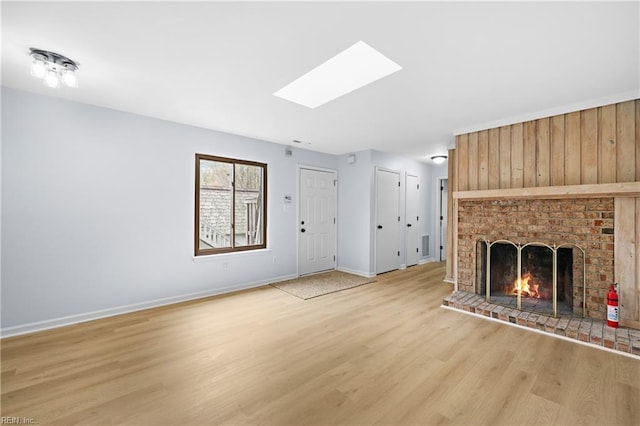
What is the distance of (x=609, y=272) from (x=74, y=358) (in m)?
5.46

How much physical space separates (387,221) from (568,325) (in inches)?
131

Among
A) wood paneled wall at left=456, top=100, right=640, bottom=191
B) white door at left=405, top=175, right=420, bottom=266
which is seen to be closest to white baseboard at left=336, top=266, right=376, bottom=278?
white door at left=405, top=175, right=420, bottom=266

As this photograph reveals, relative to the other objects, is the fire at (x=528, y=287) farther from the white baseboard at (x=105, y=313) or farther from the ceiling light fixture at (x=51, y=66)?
the ceiling light fixture at (x=51, y=66)

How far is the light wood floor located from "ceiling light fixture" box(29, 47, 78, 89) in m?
2.40

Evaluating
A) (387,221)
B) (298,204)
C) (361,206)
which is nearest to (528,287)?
(387,221)

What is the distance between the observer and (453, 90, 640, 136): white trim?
9.42 ft

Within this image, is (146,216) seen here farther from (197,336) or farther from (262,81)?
(262,81)

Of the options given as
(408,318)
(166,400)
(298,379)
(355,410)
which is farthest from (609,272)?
(166,400)

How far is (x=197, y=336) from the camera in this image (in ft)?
9.50

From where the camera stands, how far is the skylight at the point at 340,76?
2328 millimetres

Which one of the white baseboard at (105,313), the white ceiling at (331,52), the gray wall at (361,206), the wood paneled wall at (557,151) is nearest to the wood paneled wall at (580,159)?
the wood paneled wall at (557,151)

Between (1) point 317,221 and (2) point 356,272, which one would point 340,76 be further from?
(2) point 356,272

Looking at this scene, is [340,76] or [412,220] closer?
[340,76]

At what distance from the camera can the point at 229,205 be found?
4.55 meters
